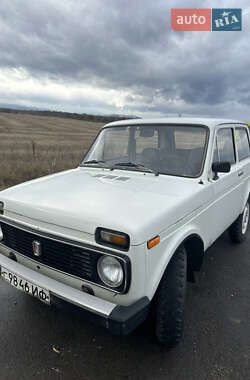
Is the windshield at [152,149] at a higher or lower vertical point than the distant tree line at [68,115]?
lower

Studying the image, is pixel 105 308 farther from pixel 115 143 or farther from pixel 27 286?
pixel 115 143

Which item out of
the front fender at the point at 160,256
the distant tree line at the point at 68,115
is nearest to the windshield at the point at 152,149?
the front fender at the point at 160,256

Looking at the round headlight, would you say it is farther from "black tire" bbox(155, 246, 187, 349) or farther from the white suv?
"black tire" bbox(155, 246, 187, 349)

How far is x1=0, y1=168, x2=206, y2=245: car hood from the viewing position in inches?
74.0

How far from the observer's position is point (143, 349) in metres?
2.33

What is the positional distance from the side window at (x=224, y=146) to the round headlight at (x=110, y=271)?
1.83 m

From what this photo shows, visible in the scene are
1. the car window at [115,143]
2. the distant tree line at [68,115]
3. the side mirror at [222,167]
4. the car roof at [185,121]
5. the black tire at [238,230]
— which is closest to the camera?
the side mirror at [222,167]

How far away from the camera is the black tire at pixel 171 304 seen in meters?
2.14

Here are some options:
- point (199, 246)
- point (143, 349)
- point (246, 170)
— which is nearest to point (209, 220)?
point (199, 246)

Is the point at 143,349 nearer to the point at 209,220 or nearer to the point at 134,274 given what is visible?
the point at 134,274

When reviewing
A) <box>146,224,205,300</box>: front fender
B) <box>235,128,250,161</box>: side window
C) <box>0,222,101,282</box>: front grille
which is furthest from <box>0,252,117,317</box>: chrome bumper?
<box>235,128,250,161</box>: side window

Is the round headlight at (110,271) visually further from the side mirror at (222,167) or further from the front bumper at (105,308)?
the side mirror at (222,167)

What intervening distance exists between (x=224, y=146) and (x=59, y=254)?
254 centimetres

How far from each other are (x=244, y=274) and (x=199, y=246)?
136 centimetres
